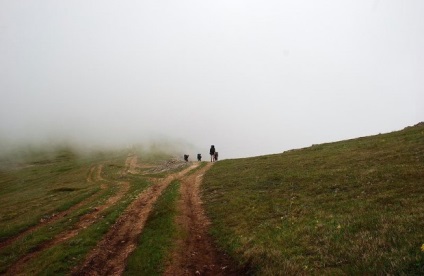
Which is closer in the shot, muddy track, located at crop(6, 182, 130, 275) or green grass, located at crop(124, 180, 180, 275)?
green grass, located at crop(124, 180, 180, 275)

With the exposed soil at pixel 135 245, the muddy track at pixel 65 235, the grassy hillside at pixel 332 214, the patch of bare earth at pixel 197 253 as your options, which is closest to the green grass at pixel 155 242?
the exposed soil at pixel 135 245

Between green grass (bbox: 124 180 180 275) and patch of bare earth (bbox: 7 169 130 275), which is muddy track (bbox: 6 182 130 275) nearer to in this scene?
patch of bare earth (bbox: 7 169 130 275)

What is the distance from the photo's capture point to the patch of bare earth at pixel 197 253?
19.2 meters

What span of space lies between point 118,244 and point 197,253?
764 cm

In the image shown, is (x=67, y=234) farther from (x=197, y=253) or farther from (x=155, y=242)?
(x=197, y=253)

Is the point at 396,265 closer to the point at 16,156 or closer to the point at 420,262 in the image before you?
the point at 420,262

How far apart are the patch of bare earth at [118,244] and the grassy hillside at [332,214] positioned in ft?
22.3

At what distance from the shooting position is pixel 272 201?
29.6m

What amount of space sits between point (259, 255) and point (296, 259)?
8.14 feet

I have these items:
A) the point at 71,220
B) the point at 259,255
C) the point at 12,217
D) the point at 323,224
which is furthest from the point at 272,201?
the point at 12,217

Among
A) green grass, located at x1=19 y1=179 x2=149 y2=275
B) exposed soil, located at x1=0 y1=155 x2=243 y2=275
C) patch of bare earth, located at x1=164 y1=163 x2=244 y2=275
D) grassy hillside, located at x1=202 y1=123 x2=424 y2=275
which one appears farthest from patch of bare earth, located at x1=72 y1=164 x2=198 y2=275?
grassy hillside, located at x1=202 y1=123 x2=424 y2=275

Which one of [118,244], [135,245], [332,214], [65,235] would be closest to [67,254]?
[118,244]

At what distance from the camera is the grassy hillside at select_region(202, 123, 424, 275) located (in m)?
14.7

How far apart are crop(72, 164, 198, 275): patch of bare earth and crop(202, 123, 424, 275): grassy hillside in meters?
6.80
